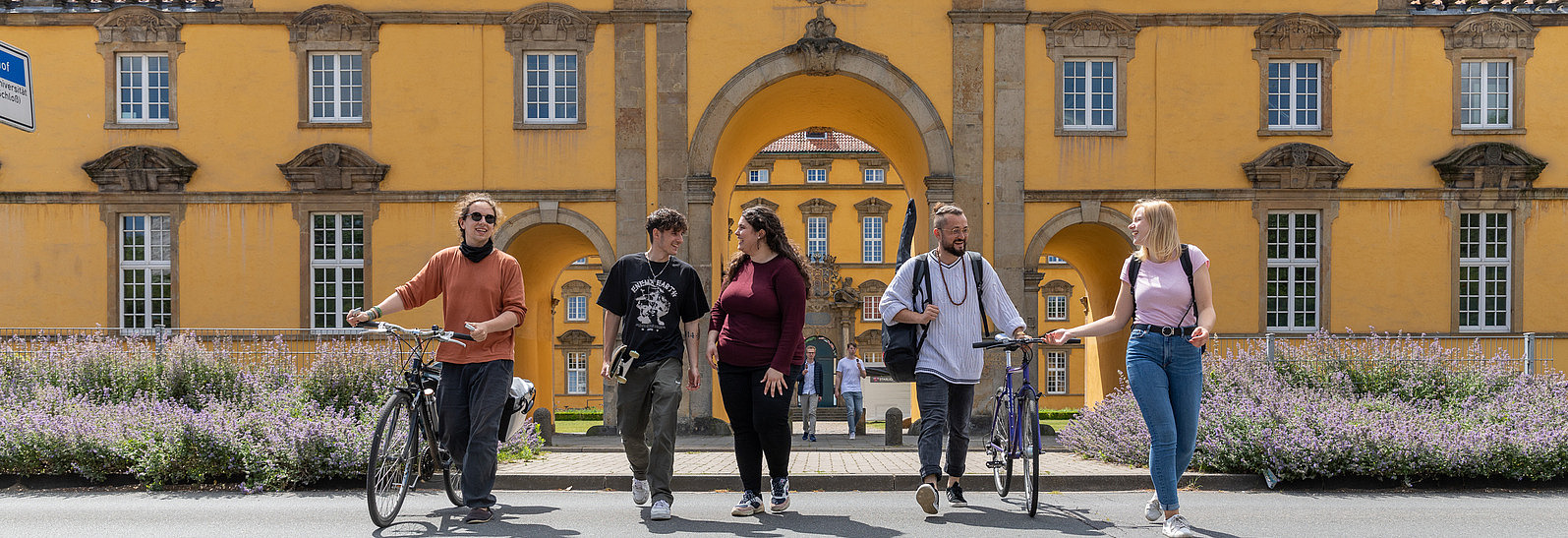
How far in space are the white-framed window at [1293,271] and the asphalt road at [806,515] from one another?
11.3 m

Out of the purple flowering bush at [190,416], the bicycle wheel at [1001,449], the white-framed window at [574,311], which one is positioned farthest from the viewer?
the white-framed window at [574,311]

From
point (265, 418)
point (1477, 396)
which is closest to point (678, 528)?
point (265, 418)

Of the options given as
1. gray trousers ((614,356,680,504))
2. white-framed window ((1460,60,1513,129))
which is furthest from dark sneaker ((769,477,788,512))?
white-framed window ((1460,60,1513,129))

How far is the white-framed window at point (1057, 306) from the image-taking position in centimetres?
5019

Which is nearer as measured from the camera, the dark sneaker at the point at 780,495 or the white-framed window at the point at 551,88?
the dark sneaker at the point at 780,495

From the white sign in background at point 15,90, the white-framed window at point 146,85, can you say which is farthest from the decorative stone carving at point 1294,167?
the white-framed window at point 146,85

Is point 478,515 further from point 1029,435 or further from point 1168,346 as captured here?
point 1168,346

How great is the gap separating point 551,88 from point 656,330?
13118 mm

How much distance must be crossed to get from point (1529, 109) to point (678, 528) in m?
18.8

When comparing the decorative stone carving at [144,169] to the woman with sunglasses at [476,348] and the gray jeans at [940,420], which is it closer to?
the woman with sunglasses at [476,348]

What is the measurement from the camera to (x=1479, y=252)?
2016 centimetres

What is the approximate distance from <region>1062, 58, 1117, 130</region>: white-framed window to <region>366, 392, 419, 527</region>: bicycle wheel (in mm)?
14613

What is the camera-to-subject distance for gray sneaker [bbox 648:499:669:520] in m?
7.49

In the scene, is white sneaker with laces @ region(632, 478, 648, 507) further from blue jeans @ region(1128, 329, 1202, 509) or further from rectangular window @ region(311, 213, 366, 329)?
rectangular window @ region(311, 213, 366, 329)
